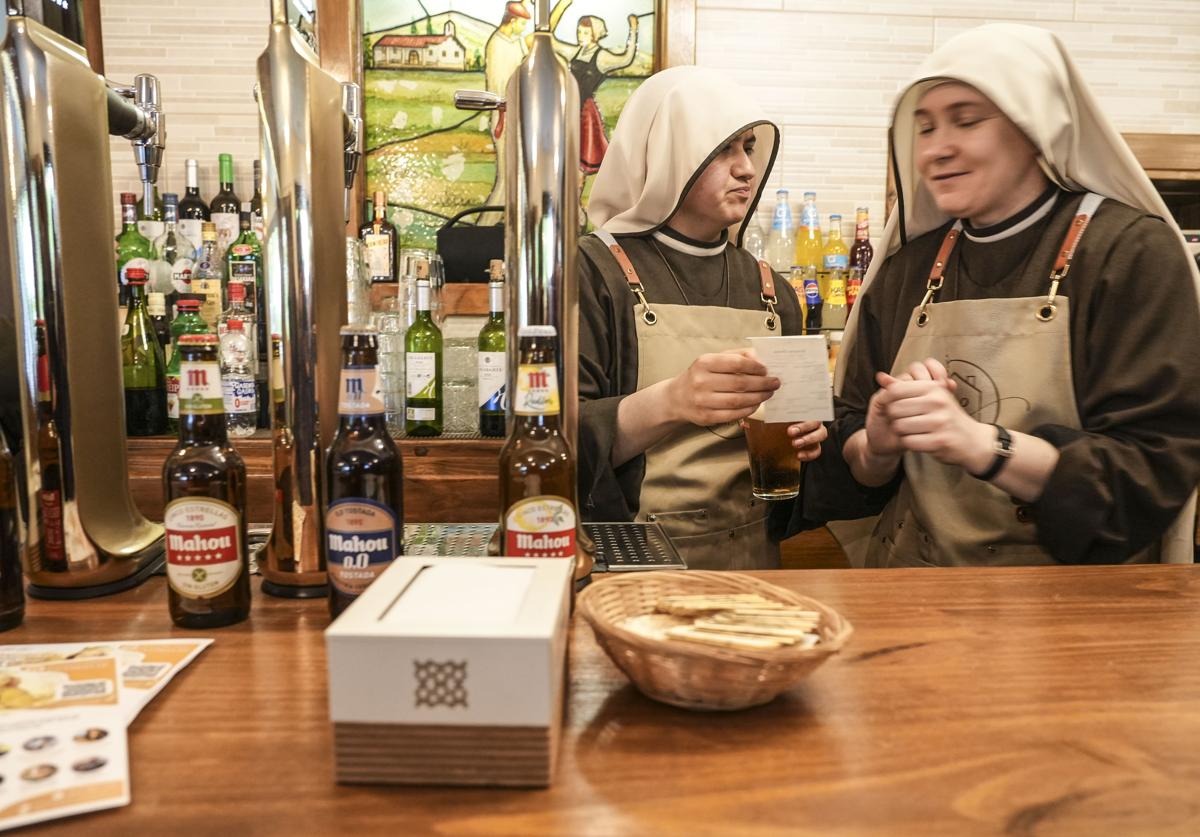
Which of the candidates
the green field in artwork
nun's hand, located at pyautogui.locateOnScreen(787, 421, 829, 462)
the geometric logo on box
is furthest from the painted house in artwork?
the geometric logo on box

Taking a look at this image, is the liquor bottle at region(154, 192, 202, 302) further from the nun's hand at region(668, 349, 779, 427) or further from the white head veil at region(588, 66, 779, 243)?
the nun's hand at region(668, 349, 779, 427)

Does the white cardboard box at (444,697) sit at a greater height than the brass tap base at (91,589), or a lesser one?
greater

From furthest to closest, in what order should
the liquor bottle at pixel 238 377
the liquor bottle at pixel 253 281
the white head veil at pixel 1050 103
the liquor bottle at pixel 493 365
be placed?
the liquor bottle at pixel 253 281, the liquor bottle at pixel 238 377, the liquor bottle at pixel 493 365, the white head veil at pixel 1050 103

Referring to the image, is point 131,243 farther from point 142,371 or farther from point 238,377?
point 238,377

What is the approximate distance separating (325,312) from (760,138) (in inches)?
50.5

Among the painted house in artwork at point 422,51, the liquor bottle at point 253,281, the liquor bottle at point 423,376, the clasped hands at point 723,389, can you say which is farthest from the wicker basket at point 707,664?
the painted house in artwork at point 422,51

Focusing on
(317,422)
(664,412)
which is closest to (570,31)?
(664,412)

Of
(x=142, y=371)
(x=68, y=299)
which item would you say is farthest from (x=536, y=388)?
(x=142, y=371)

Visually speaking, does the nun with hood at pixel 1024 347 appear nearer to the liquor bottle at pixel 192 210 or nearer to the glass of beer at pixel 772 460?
the glass of beer at pixel 772 460

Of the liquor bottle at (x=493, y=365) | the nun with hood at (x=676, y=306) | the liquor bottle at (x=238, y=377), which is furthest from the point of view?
the liquor bottle at (x=238, y=377)

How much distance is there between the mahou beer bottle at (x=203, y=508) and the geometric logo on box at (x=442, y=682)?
370mm

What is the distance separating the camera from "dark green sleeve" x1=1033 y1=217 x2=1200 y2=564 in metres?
1.26

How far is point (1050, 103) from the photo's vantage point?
1401 millimetres

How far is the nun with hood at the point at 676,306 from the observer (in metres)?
1.61
